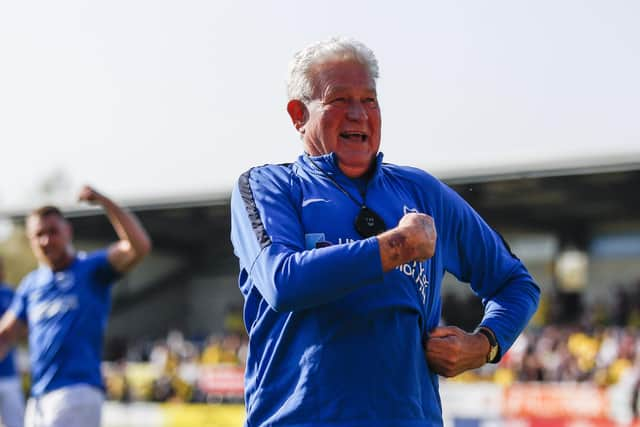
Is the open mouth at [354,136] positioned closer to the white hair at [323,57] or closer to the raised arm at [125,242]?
the white hair at [323,57]

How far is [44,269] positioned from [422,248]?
4877 mm

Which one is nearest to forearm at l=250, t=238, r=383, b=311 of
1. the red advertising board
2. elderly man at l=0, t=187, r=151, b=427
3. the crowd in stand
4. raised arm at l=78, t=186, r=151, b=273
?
elderly man at l=0, t=187, r=151, b=427

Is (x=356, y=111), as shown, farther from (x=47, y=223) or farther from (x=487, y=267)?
(x=47, y=223)

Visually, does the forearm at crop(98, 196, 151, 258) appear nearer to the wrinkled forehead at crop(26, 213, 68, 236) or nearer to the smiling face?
the wrinkled forehead at crop(26, 213, 68, 236)

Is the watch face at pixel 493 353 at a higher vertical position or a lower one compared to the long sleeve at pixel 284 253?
lower

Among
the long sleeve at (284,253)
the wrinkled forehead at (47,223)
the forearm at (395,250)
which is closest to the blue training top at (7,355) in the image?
the wrinkled forehead at (47,223)

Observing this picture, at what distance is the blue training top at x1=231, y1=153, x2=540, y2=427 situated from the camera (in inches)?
98.0

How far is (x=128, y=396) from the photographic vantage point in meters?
21.2

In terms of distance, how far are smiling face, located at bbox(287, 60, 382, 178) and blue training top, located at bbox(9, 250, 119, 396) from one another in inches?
163

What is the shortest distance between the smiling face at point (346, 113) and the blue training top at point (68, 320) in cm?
413

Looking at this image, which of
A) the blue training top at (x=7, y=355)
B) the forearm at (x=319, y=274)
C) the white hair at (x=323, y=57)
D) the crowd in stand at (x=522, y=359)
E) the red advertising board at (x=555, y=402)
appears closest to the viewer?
the forearm at (x=319, y=274)

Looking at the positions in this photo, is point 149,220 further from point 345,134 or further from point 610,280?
point 345,134

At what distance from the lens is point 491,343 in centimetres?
292

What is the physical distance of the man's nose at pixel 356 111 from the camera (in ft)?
8.99
